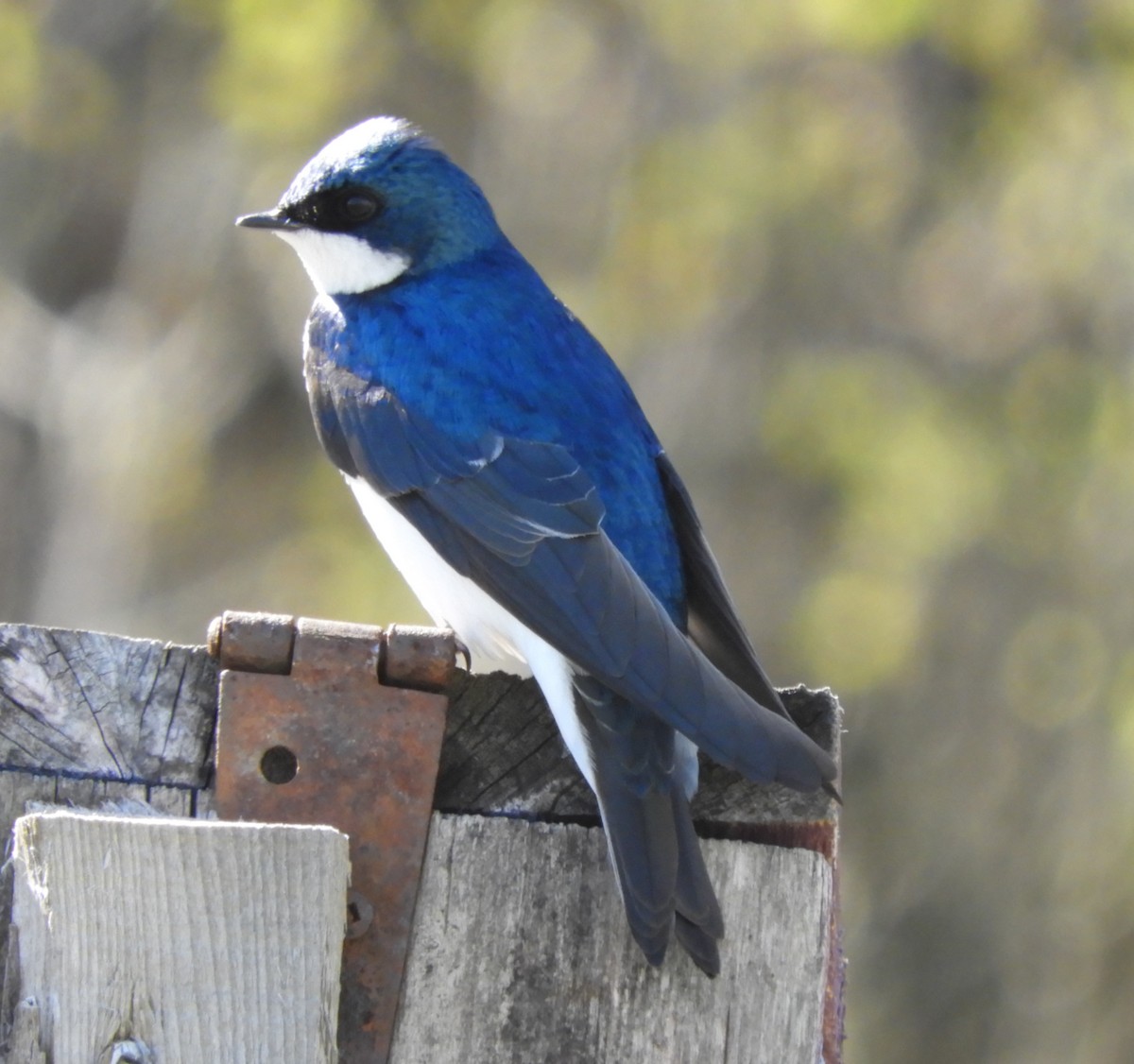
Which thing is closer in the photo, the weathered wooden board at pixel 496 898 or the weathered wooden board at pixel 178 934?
the weathered wooden board at pixel 178 934

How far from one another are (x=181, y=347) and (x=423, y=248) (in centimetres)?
456

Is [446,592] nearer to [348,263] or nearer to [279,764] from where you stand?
[348,263]

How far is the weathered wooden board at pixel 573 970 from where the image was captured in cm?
170

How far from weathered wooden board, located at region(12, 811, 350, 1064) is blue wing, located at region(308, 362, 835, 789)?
445mm

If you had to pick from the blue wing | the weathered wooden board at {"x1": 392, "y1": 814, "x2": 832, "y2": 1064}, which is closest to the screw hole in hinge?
the weathered wooden board at {"x1": 392, "y1": 814, "x2": 832, "y2": 1064}

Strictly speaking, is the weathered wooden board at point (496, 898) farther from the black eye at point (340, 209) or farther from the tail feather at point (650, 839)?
the black eye at point (340, 209)

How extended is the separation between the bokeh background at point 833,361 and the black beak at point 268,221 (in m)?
3.21

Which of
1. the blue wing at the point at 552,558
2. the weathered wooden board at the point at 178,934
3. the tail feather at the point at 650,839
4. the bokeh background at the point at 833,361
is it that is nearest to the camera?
the weathered wooden board at the point at 178,934

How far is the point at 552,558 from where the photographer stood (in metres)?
2.29

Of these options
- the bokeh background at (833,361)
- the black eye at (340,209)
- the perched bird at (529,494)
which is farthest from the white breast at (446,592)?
the bokeh background at (833,361)

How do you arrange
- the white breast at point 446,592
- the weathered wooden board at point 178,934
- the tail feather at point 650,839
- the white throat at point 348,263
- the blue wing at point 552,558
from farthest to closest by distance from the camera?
the white throat at point 348,263 < the white breast at point 446,592 < the blue wing at point 552,558 < the tail feather at point 650,839 < the weathered wooden board at point 178,934

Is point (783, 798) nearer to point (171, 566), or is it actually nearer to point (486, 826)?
point (486, 826)

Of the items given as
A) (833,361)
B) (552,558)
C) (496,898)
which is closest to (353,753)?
(496,898)

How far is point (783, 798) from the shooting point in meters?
1.84
